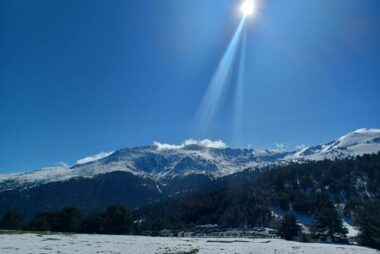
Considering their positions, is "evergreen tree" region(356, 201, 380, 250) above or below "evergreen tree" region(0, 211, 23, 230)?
below

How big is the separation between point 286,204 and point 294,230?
7729cm

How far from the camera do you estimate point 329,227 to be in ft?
337

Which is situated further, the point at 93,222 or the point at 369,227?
the point at 93,222

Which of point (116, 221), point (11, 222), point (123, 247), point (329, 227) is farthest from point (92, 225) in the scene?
point (123, 247)

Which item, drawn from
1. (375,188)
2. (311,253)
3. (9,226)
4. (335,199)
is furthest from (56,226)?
(375,188)

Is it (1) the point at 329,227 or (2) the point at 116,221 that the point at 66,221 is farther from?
(1) the point at 329,227

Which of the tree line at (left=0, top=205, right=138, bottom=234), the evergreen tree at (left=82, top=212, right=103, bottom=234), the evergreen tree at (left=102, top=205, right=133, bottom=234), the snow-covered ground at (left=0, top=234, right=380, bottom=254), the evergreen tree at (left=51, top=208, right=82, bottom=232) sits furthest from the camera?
the evergreen tree at (left=82, top=212, right=103, bottom=234)

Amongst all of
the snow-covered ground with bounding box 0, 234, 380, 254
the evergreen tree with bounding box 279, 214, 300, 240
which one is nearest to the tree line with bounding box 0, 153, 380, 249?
the evergreen tree with bounding box 279, 214, 300, 240

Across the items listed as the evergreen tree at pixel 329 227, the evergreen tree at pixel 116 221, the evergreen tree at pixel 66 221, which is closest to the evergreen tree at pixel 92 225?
the evergreen tree at pixel 66 221

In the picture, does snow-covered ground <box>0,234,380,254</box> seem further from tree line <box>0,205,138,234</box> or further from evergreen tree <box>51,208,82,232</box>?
evergreen tree <box>51,208,82,232</box>

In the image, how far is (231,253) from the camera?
41.0 meters

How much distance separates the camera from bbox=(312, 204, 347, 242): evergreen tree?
334ft

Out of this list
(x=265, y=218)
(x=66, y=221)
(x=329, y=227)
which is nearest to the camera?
(x=329, y=227)

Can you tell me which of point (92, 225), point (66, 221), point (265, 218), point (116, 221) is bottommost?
point (92, 225)
